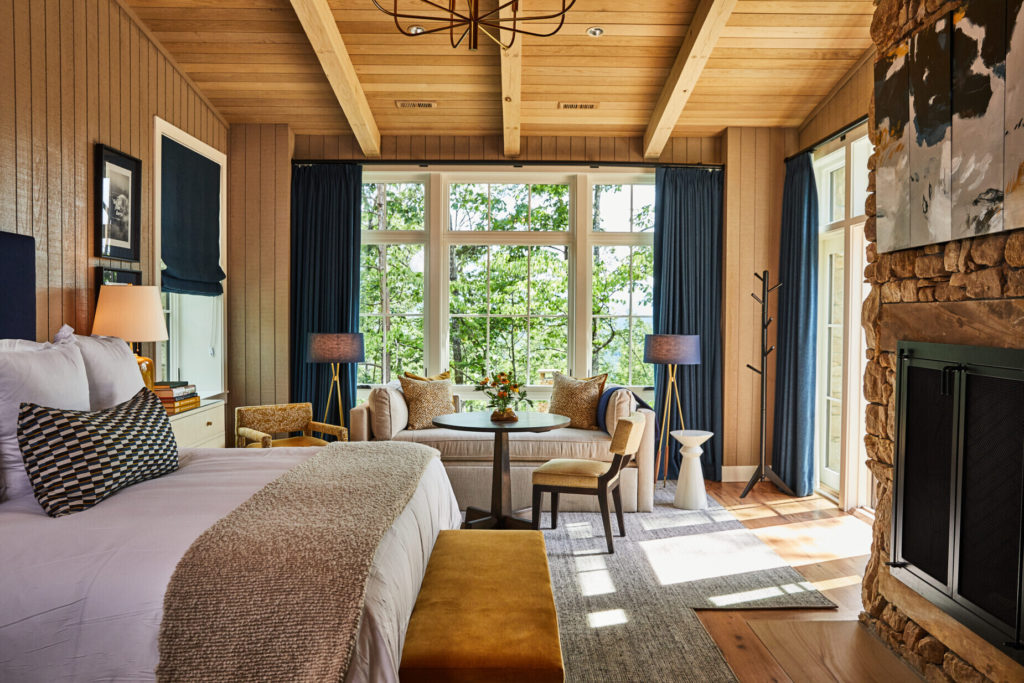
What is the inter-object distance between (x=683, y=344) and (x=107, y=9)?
430 cm

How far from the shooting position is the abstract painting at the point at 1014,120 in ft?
6.64

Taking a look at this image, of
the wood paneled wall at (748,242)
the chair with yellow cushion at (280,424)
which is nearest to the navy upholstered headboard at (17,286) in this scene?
the chair with yellow cushion at (280,424)

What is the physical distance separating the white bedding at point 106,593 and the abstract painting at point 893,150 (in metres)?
2.26

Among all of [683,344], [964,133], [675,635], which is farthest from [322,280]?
[964,133]

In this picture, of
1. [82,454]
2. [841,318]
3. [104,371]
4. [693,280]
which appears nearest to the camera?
[82,454]

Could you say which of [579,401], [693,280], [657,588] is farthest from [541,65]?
[657,588]

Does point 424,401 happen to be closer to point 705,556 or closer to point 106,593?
point 705,556

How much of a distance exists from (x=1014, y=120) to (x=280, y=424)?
14.4ft

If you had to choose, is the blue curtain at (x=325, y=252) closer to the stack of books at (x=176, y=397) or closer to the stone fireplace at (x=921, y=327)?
the stack of books at (x=176, y=397)

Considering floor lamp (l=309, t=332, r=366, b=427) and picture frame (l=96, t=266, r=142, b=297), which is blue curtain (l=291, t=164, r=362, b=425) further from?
picture frame (l=96, t=266, r=142, b=297)

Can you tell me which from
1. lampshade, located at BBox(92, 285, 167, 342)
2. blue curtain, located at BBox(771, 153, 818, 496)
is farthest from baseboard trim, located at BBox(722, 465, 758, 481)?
lampshade, located at BBox(92, 285, 167, 342)

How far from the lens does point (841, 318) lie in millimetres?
5012

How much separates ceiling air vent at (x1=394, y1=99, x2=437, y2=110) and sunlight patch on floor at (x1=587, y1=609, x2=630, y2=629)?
385 cm

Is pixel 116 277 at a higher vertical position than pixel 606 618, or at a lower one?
higher
